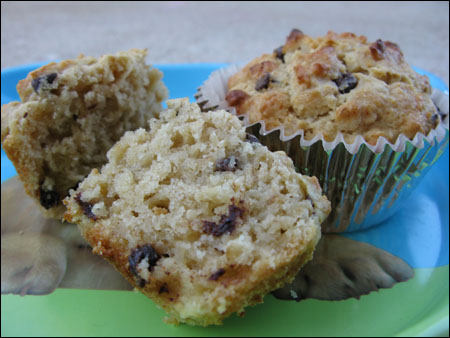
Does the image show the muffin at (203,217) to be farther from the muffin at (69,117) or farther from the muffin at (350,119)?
the muffin at (69,117)

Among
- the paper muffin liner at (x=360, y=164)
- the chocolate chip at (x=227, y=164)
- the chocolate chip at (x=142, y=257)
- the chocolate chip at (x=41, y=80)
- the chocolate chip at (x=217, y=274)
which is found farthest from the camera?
the chocolate chip at (x=41, y=80)

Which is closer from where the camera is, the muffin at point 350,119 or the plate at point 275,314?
the plate at point 275,314

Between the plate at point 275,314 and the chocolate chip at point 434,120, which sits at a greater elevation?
the chocolate chip at point 434,120

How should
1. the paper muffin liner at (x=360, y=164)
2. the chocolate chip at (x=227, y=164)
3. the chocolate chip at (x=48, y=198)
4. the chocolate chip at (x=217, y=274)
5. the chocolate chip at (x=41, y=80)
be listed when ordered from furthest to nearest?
1. the chocolate chip at (x=48, y=198)
2. the chocolate chip at (x=41, y=80)
3. the paper muffin liner at (x=360, y=164)
4. the chocolate chip at (x=227, y=164)
5. the chocolate chip at (x=217, y=274)

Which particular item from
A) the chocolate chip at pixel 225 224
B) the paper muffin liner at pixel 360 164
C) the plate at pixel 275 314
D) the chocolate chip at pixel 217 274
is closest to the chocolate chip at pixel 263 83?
the paper muffin liner at pixel 360 164

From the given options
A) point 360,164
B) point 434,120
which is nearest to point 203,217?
point 360,164
